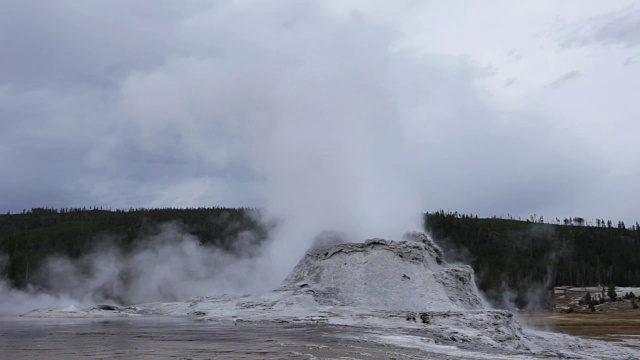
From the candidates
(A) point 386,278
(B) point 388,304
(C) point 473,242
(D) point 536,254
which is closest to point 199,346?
(B) point 388,304

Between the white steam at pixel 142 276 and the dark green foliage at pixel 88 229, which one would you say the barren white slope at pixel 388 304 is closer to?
the white steam at pixel 142 276

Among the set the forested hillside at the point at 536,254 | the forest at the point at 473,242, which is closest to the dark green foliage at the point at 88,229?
the forest at the point at 473,242

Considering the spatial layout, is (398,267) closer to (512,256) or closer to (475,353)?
(475,353)

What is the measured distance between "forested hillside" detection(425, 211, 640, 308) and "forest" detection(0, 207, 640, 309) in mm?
160

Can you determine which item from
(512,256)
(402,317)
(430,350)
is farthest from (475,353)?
(512,256)

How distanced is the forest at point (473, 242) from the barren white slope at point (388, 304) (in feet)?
82.8

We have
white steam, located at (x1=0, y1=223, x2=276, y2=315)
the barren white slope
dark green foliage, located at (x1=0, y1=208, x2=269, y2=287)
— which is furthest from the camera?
dark green foliage, located at (x1=0, y1=208, x2=269, y2=287)

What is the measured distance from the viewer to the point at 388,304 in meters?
28.9

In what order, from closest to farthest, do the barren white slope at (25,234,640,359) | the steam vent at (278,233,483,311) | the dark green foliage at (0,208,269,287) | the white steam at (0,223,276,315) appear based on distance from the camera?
the barren white slope at (25,234,640,359) < the steam vent at (278,233,483,311) < the white steam at (0,223,276,315) < the dark green foliage at (0,208,269,287)

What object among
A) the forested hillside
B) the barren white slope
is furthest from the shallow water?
the forested hillside

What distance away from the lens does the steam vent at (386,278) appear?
29.4 metres

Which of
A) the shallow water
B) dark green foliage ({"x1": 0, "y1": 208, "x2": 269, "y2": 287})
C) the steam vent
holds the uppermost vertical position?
dark green foliage ({"x1": 0, "y1": 208, "x2": 269, "y2": 287})

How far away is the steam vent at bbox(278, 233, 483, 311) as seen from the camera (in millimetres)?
29422

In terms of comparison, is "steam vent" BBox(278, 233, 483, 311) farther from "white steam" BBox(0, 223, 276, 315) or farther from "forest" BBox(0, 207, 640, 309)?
"forest" BBox(0, 207, 640, 309)
